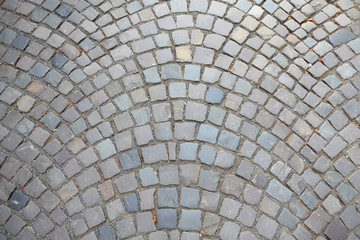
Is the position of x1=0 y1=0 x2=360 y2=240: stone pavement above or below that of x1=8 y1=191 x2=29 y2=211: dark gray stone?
above

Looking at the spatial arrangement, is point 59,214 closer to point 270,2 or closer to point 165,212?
point 165,212

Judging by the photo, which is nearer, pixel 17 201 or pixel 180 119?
pixel 17 201

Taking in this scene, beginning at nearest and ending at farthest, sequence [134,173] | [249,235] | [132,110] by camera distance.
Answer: [249,235]
[134,173]
[132,110]

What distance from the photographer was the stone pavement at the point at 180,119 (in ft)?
10.9

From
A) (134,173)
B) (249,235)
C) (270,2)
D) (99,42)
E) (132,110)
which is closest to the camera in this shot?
(249,235)

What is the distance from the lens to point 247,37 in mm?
4156

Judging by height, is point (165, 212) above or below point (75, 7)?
below

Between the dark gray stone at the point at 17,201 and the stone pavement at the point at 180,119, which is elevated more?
the stone pavement at the point at 180,119

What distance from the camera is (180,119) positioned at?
12.2ft

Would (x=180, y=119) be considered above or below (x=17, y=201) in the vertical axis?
above

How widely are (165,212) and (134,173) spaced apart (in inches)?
18.9

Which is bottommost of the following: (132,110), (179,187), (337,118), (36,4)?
(179,187)

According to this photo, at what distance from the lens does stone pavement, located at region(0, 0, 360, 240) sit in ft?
10.9

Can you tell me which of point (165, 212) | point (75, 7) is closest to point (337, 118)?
point (165, 212)
